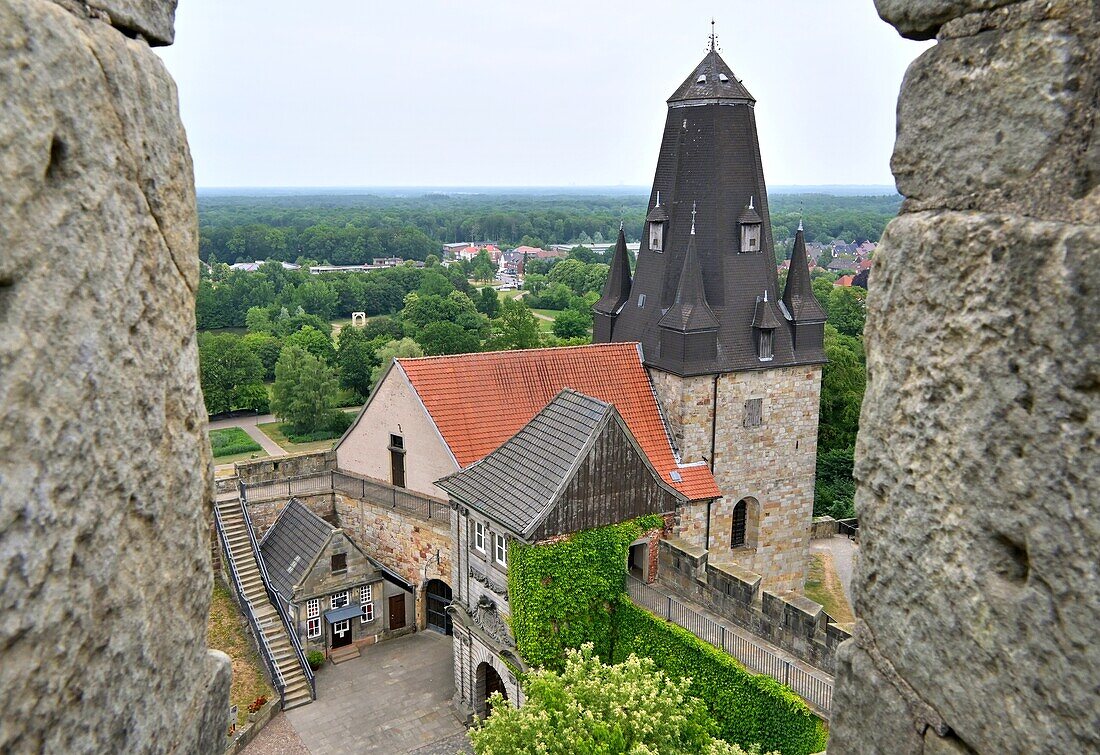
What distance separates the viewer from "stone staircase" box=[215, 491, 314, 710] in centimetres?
1909

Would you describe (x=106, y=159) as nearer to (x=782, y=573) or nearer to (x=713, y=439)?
(x=713, y=439)

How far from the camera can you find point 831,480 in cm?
3288

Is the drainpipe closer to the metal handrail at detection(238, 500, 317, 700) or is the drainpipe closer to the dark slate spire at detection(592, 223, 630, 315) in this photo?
the dark slate spire at detection(592, 223, 630, 315)

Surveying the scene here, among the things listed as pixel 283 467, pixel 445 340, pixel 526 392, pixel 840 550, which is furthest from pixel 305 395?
pixel 840 550

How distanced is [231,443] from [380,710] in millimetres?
32152

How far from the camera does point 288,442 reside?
1916 inches

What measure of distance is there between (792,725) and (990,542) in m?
11.4

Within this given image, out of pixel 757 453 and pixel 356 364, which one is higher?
pixel 757 453

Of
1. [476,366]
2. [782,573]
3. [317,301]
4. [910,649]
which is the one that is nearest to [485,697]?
[476,366]

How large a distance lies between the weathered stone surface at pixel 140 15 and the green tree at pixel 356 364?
55.8 metres

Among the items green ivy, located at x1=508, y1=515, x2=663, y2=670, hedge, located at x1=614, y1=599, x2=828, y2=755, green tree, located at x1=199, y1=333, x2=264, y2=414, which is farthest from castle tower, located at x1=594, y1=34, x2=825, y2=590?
green tree, located at x1=199, y1=333, x2=264, y2=414

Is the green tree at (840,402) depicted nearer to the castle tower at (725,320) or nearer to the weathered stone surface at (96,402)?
the castle tower at (725,320)

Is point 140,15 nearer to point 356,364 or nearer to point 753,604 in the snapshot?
point 753,604

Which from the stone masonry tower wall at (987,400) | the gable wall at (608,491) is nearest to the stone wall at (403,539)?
the gable wall at (608,491)
